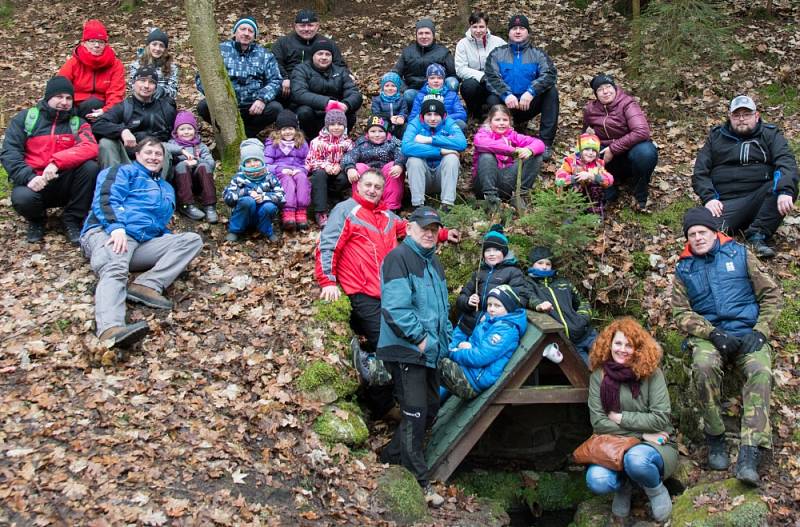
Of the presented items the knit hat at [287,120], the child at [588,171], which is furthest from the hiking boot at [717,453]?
the knit hat at [287,120]

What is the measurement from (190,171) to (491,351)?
4415 mm

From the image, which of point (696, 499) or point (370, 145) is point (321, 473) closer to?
point (696, 499)

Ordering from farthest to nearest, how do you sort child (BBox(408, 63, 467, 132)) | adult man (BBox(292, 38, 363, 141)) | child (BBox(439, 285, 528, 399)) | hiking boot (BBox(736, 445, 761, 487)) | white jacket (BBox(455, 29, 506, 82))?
white jacket (BBox(455, 29, 506, 82)), adult man (BBox(292, 38, 363, 141)), child (BBox(408, 63, 467, 132)), child (BBox(439, 285, 528, 399)), hiking boot (BBox(736, 445, 761, 487))

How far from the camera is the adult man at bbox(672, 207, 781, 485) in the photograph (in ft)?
20.1

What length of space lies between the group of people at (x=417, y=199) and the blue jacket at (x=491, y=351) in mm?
20

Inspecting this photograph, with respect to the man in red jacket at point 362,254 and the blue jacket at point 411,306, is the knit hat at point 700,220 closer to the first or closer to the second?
the blue jacket at point 411,306

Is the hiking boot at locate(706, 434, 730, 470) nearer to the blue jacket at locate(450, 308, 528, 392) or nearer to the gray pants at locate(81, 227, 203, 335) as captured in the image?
the blue jacket at locate(450, 308, 528, 392)

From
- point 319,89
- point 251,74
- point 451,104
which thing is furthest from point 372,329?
point 251,74

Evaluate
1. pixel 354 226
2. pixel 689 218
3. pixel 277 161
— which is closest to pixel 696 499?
pixel 689 218

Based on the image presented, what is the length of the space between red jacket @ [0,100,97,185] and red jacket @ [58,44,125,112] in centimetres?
124

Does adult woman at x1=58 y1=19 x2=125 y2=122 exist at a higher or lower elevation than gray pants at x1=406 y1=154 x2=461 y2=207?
higher

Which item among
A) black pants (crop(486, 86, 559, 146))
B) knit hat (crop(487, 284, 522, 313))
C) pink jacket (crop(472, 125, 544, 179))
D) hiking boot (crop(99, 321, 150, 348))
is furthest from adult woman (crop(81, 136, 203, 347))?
black pants (crop(486, 86, 559, 146))

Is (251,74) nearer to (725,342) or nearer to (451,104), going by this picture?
(451,104)

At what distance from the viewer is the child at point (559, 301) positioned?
7.31 meters
